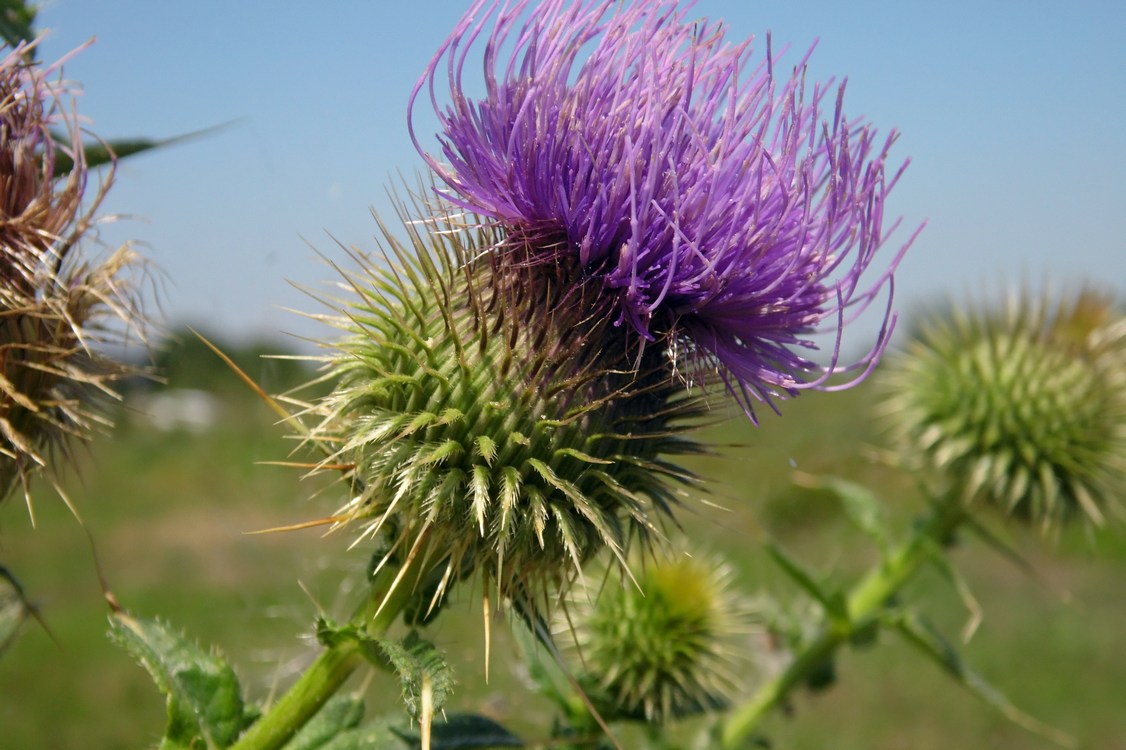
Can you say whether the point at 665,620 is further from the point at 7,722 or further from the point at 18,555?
the point at 18,555

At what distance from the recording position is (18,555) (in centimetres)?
1759

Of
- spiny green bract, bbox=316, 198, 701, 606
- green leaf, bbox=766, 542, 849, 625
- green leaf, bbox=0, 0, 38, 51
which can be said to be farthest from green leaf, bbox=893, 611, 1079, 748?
green leaf, bbox=0, 0, 38, 51

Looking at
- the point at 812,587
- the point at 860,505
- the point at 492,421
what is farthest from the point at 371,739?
the point at 860,505

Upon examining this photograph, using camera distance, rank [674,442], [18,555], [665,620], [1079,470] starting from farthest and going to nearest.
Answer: [18,555]
[1079,470]
[665,620]
[674,442]

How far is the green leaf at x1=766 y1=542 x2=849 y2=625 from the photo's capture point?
4.21 m

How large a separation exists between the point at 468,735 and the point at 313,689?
521 mm

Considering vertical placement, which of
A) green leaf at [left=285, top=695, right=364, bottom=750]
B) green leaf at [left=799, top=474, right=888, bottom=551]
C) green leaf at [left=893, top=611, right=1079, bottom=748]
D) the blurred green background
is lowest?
the blurred green background

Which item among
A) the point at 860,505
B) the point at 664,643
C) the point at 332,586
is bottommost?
the point at 332,586

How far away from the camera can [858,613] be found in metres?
4.82

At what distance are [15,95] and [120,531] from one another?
20315 millimetres

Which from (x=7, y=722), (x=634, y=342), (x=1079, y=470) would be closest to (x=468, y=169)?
(x=634, y=342)

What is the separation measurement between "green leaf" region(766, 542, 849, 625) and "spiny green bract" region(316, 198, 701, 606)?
1.57m

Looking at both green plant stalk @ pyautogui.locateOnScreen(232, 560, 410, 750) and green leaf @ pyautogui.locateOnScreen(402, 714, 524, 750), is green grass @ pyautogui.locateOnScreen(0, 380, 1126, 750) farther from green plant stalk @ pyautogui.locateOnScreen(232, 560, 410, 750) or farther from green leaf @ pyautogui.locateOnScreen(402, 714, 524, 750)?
green plant stalk @ pyautogui.locateOnScreen(232, 560, 410, 750)

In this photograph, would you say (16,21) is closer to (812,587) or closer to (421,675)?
(421,675)
